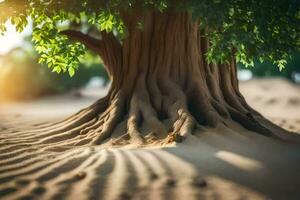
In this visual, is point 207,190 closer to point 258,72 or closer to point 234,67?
point 234,67

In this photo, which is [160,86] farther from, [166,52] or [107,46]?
[107,46]

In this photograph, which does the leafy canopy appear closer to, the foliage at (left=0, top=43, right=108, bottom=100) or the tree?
the tree

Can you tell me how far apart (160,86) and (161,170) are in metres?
3.42

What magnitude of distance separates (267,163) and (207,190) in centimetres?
125

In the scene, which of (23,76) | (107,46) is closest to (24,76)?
(23,76)

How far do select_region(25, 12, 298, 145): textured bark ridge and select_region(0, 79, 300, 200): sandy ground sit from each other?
35.1 inches

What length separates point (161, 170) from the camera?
5160 mm

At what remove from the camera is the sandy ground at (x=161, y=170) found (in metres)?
4.64

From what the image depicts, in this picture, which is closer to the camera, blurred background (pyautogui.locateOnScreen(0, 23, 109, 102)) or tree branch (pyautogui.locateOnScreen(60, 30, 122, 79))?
tree branch (pyautogui.locateOnScreen(60, 30, 122, 79))

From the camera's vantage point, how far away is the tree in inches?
251

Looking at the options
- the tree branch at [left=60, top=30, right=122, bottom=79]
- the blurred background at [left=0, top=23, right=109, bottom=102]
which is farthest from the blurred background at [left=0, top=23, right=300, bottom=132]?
the tree branch at [left=60, top=30, right=122, bottom=79]

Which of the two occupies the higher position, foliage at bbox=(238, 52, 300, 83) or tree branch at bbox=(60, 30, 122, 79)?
tree branch at bbox=(60, 30, 122, 79)

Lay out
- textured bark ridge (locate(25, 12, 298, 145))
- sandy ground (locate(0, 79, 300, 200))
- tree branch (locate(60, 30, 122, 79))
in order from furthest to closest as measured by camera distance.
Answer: tree branch (locate(60, 30, 122, 79)) < textured bark ridge (locate(25, 12, 298, 145)) < sandy ground (locate(0, 79, 300, 200))

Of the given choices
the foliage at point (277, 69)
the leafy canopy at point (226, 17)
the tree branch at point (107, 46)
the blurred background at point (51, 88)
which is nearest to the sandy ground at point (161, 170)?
the leafy canopy at point (226, 17)
